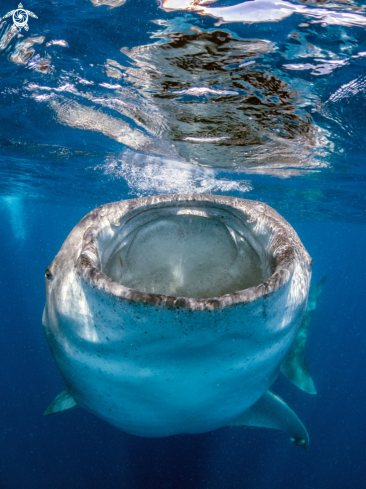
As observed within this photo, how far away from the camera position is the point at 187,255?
2.44 meters

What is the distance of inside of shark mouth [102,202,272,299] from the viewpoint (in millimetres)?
2164

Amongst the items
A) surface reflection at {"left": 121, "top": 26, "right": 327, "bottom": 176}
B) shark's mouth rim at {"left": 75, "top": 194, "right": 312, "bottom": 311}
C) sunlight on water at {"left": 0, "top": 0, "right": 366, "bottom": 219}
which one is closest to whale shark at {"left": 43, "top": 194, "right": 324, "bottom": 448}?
shark's mouth rim at {"left": 75, "top": 194, "right": 312, "bottom": 311}

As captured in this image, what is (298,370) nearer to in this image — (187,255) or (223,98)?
(187,255)

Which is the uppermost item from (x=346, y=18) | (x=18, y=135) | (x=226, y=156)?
(x=346, y=18)

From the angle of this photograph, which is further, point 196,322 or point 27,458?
point 27,458

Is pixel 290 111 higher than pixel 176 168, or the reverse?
pixel 290 111

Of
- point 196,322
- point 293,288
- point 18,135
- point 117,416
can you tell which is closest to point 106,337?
point 196,322

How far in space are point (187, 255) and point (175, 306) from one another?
1280mm

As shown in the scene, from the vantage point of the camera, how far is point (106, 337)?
4.92 ft

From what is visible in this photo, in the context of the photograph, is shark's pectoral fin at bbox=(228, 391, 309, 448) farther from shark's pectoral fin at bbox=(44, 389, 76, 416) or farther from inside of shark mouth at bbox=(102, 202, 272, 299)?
inside of shark mouth at bbox=(102, 202, 272, 299)

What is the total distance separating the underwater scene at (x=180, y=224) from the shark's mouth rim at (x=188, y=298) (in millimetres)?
10

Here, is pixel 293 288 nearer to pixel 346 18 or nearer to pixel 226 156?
pixel 346 18

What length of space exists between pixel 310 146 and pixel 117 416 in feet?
29.2

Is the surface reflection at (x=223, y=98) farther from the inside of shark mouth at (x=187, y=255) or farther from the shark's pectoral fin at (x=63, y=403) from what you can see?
the shark's pectoral fin at (x=63, y=403)
